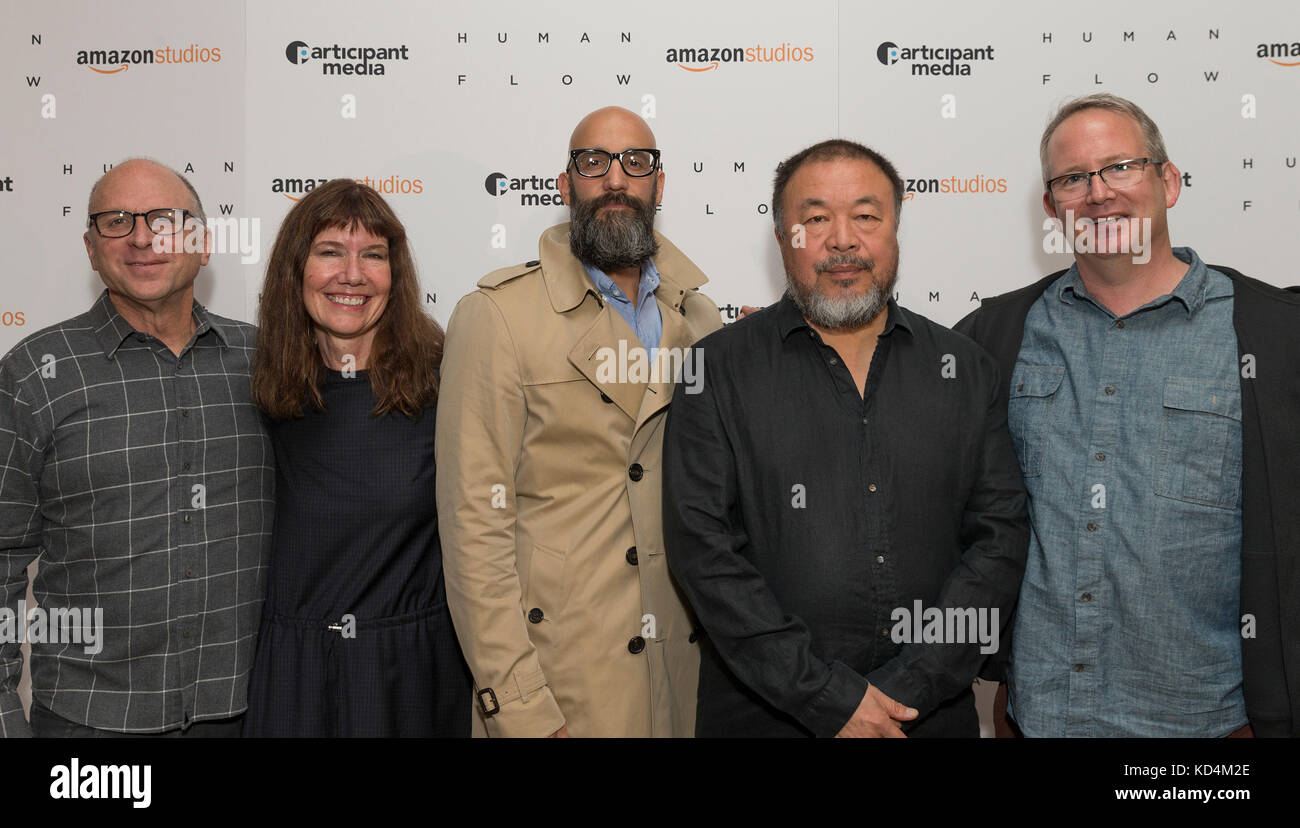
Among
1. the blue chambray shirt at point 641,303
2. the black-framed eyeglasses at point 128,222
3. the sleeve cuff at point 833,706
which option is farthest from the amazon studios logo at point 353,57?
the sleeve cuff at point 833,706

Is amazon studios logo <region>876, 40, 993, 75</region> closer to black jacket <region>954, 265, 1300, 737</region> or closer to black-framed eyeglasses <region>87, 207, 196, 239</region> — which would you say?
black jacket <region>954, 265, 1300, 737</region>

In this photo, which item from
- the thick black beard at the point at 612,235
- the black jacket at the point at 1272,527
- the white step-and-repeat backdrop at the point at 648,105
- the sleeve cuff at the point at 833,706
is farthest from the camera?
the white step-and-repeat backdrop at the point at 648,105

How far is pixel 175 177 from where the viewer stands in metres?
2.58

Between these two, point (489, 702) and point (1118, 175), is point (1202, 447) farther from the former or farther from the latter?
point (489, 702)

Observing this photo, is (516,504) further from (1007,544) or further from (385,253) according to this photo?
(1007,544)

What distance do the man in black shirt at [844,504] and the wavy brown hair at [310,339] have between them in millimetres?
747

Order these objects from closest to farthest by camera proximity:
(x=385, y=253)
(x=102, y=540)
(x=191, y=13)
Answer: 1. (x=102, y=540)
2. (x=385, y=253)
3. (x=191, y=13)

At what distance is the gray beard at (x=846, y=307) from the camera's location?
7.54 feet

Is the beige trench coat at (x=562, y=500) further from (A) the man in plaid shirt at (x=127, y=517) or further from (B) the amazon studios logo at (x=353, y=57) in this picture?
(B) the amazon studios logo at (x=353, y=57)

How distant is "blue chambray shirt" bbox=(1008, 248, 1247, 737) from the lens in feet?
7.31

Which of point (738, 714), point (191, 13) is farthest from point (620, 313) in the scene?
point (191, 13)

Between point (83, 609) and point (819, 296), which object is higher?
point (819, 296)

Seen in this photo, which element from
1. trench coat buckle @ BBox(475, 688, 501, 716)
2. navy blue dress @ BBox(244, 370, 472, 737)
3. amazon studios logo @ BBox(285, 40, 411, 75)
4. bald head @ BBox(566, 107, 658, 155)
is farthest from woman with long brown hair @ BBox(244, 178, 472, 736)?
amazon studios logo @ BBox(285, 40, 411, 75)

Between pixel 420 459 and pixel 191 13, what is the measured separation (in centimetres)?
242
